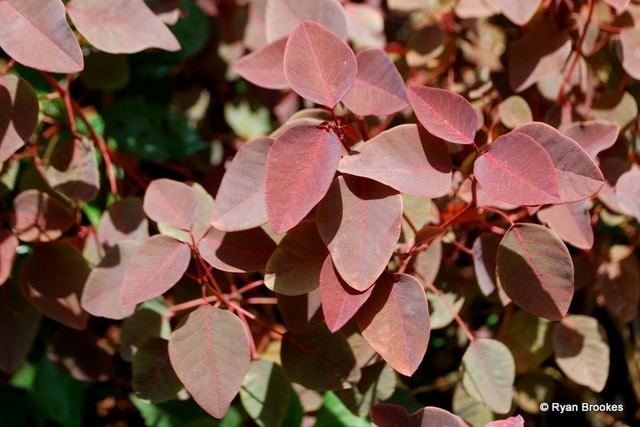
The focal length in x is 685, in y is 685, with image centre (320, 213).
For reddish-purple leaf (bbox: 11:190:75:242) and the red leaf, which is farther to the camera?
reddish-purple leaf (bbox: 11:190:75:242)

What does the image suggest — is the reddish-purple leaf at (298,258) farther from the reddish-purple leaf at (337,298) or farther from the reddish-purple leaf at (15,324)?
the reddish-purple leaf at (15,324)

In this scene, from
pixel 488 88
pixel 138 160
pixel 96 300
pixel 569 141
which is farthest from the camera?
pixel 138 160

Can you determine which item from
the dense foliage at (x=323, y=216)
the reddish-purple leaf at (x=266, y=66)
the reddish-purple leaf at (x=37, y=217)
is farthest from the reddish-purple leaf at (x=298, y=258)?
the reddish-purple leaf at (x=37, y=217)

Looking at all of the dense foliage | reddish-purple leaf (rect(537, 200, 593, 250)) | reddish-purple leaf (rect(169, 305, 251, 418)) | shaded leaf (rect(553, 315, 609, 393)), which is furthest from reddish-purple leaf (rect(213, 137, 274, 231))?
shaded leaf (rect(553, 315, 609, 393))

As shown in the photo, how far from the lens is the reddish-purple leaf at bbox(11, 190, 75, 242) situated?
34.5 inches

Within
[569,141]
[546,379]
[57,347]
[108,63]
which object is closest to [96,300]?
[57,347]

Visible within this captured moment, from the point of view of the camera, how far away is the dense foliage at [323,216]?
685 mm

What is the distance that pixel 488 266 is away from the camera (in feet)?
2.74

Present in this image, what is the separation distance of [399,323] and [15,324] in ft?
1.78

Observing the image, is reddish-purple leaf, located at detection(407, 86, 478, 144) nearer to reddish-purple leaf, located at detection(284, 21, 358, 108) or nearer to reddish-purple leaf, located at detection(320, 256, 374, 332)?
reddish-purple leaf, located at detection(284, 21, 358, 108)

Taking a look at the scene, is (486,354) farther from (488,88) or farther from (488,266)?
(488,88)

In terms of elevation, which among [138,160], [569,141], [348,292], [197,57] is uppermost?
[569,141]

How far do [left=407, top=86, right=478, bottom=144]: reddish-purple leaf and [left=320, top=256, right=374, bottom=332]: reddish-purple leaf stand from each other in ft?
0.59

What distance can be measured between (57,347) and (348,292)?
541 millimetres
